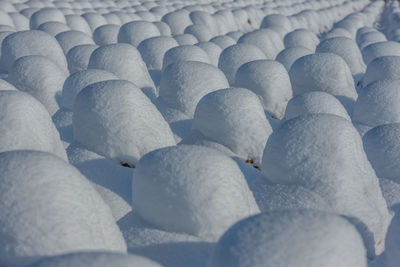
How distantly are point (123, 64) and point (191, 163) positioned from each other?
782 mm

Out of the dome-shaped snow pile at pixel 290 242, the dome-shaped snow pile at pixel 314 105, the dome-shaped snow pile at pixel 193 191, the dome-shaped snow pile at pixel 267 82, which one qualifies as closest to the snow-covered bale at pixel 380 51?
the dome-shaped snow pile at pixel 267 82

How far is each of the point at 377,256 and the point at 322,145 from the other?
22 cm

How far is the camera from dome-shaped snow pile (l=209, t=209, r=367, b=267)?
20.9 inches

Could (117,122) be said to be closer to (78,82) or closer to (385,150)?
(78,82)

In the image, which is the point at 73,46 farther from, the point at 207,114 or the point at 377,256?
the point at 377,256

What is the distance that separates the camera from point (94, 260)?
0.46 m

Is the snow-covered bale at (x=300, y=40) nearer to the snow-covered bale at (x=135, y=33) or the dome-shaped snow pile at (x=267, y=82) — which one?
the snow-covered bale at (x=135, y=33)

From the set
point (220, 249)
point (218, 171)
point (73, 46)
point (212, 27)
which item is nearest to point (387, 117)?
point (218, 171)

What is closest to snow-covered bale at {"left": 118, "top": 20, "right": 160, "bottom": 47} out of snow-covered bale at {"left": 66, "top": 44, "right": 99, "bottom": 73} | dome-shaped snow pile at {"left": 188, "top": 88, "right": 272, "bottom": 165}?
snow-covered bale at {"left": 66, "top": 44, "right": 99, "bottom": 73}

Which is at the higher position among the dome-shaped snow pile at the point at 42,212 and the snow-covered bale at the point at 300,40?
the dome-shaped snow pile at the point at 42,212

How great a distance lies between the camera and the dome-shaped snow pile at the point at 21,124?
0.85m

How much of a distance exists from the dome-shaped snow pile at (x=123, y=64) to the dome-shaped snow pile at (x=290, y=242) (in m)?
0.94

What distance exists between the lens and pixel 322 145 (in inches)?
34.1

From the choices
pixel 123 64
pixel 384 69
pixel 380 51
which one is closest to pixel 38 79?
pixel 123 64
